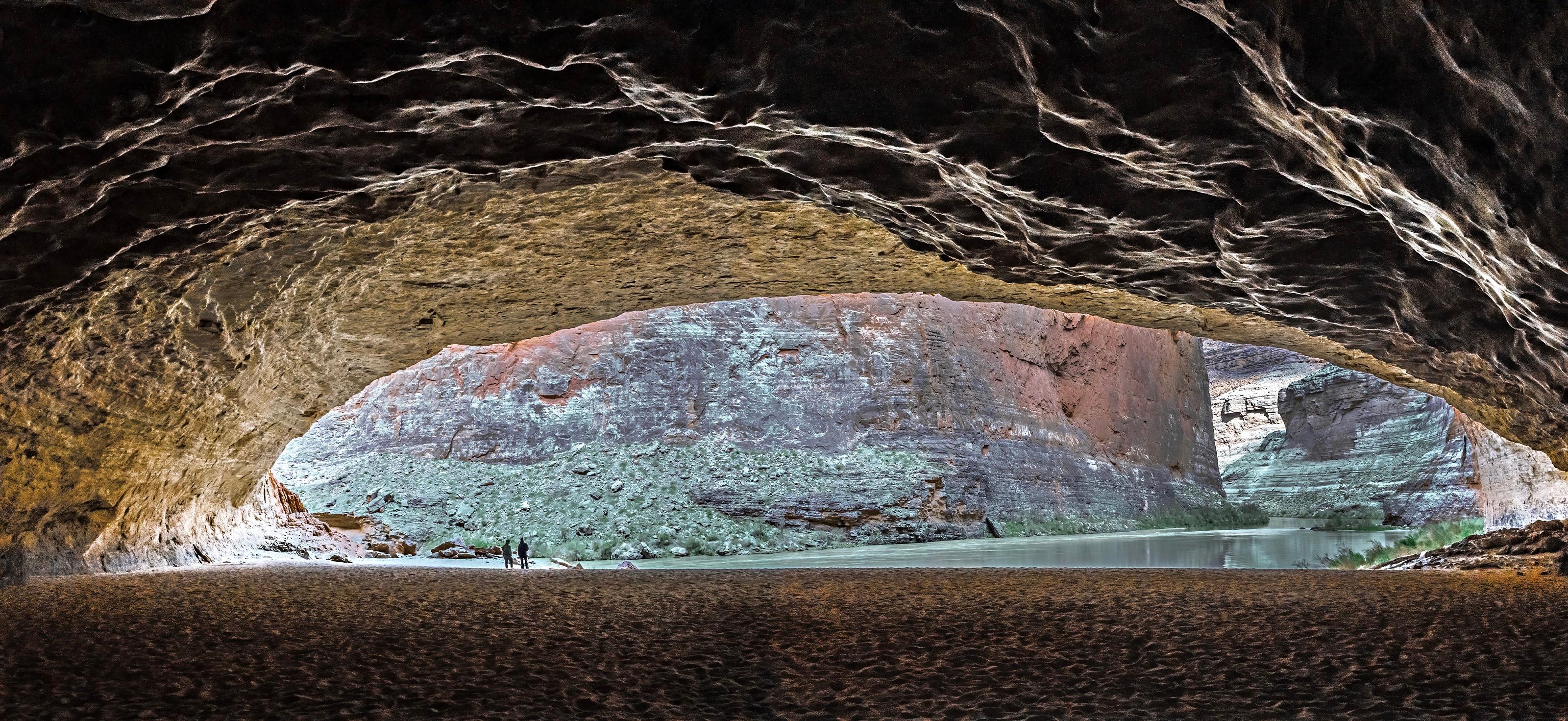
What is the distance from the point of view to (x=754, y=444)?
68.3 feet

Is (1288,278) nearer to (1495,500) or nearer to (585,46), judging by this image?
(585,46)

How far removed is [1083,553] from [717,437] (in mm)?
8539

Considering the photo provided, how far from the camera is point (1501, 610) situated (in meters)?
3.86

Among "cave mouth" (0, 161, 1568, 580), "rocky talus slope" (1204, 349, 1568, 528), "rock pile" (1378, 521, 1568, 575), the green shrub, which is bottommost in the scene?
"rocky talus slope" (1204, 349, 1568, 528)

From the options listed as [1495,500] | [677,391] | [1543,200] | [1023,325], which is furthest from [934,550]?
[1543,200]

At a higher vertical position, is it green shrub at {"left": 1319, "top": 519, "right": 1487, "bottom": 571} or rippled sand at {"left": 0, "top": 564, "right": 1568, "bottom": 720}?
rippled sand at {"left": 0, "top": 564, "right": 1568, "bottom": 720}

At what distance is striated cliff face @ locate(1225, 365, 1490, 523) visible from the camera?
26109mm

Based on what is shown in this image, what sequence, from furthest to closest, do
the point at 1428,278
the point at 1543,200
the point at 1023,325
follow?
the point at 1023,325, the point at 1428,278, the point at 1543,200

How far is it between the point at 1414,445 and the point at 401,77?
34491 mm

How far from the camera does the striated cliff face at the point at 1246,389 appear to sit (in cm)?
4662

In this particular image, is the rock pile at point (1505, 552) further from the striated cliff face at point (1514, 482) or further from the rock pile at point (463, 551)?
the rock pile at point (463, 551)

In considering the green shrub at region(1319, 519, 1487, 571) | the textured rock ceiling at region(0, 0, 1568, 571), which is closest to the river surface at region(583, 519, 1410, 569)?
the green shrub at region(1319, 519, 1487, 571)

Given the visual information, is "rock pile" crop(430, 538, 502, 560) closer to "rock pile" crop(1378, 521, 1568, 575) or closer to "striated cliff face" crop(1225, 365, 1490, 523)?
"rock pile" crop(1378, 521, 1568, 575)

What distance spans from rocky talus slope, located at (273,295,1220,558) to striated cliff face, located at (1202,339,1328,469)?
83.9 ft
